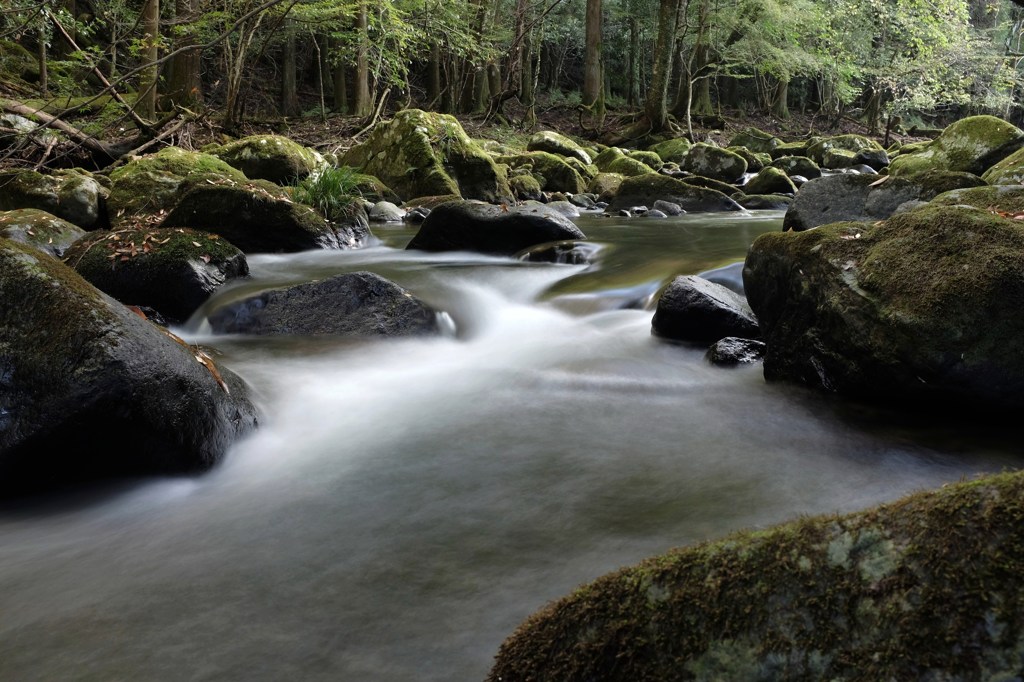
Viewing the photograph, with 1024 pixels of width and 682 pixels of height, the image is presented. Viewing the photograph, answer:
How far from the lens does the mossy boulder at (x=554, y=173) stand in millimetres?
17594

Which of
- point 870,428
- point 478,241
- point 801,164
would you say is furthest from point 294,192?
point 801,164

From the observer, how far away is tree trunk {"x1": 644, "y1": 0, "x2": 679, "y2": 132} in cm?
2370

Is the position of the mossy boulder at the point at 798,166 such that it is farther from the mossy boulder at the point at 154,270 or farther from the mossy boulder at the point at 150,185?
the mossy boulder at the point at 154,270

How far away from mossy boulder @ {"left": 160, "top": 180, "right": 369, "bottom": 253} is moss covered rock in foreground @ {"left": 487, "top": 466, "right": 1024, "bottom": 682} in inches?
320

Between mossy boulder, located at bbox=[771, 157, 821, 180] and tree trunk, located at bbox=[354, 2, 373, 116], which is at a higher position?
tree trunk, located at bbox=[354, 2, 373, 116]

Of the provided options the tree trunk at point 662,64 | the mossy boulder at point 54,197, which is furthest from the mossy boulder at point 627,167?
the mossy boulder at point 54,197

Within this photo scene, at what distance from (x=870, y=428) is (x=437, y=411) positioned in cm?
265

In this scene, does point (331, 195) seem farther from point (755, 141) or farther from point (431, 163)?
point (755, 141)

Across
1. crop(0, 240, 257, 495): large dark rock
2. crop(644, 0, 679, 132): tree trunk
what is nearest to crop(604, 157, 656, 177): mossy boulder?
crop(644, 0, 679, 132): tree trunk

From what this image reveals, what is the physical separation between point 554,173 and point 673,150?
7.72m

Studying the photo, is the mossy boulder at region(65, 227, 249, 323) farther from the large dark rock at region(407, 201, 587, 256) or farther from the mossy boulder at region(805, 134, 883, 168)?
the mossy boulder at region(805, 134, 883, 168)

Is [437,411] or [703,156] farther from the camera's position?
[703,156]

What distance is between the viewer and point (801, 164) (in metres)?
21.6

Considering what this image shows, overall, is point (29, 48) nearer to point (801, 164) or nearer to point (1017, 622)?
point (801, 164)
